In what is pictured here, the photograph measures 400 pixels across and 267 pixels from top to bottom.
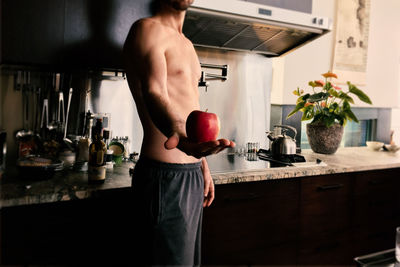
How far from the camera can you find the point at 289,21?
172cm

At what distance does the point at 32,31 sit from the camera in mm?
1286

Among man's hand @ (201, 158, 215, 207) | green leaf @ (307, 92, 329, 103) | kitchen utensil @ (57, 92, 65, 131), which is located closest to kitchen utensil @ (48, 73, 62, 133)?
kitchen utensil @ (57, 92, 65, 131)

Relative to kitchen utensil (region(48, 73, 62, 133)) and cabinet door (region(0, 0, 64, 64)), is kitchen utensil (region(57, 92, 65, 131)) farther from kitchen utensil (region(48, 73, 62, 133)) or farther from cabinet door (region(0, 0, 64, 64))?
cabinet door (region(0, 0, 64, 64))

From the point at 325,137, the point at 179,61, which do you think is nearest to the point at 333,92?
the point at 325,137

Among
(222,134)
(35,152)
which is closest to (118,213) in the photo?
(35,152)

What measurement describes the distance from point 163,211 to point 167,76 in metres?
0.45

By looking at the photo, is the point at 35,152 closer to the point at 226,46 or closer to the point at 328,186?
the point at 226,46

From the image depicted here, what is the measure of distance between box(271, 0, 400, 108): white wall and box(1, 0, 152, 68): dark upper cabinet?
5.05ft

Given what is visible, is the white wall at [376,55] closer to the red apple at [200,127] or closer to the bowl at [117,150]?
the bowl at [117,150]

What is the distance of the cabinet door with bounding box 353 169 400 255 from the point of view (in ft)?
6.06

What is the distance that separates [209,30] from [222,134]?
711 millimetres

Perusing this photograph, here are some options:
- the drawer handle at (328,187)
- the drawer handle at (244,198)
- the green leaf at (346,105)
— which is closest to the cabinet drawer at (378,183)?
the drawer handle at (328,187)

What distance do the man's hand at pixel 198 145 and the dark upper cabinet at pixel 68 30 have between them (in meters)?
0.87

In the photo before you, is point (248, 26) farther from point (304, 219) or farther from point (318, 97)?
point (304, 219)
